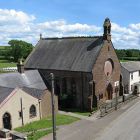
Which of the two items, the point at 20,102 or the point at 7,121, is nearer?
the point at 7,121

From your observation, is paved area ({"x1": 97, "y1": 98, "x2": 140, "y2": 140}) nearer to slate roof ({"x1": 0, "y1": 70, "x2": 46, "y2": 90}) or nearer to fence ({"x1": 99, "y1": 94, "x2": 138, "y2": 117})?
fence ({"x1": 99, "y1": 94, "x2": 138, "y2": 117})

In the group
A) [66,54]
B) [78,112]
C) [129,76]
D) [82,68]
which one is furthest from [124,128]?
[129,76]

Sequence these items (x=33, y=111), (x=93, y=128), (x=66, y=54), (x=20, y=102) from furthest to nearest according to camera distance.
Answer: (x=66, y=54) → (x=33, y=111) → (x=20, y=102) → (x=93, y=128)

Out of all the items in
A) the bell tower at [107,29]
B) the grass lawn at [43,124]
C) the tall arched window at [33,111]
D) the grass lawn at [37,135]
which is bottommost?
the grass lawn at [37,135]

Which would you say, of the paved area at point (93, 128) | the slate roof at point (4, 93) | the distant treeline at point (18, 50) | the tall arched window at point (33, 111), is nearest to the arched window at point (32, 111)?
the tall arched window at point (33, 111)

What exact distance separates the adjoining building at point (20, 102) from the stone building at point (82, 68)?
19.2 feet

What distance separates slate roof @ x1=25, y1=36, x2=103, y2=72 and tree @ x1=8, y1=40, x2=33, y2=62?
75.0 metres

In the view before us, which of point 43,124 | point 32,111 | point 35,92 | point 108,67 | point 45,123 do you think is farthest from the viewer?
point 108,67

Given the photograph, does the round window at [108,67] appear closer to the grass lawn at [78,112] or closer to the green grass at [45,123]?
the grass lawn at [78,112]

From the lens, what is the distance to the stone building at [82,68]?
44.2 meters

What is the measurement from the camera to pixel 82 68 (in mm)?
44344

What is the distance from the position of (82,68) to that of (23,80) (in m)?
9.44

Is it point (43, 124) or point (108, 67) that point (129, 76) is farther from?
point (43, 124)

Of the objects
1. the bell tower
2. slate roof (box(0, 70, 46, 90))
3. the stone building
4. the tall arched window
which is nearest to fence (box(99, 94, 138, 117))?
the stone building
